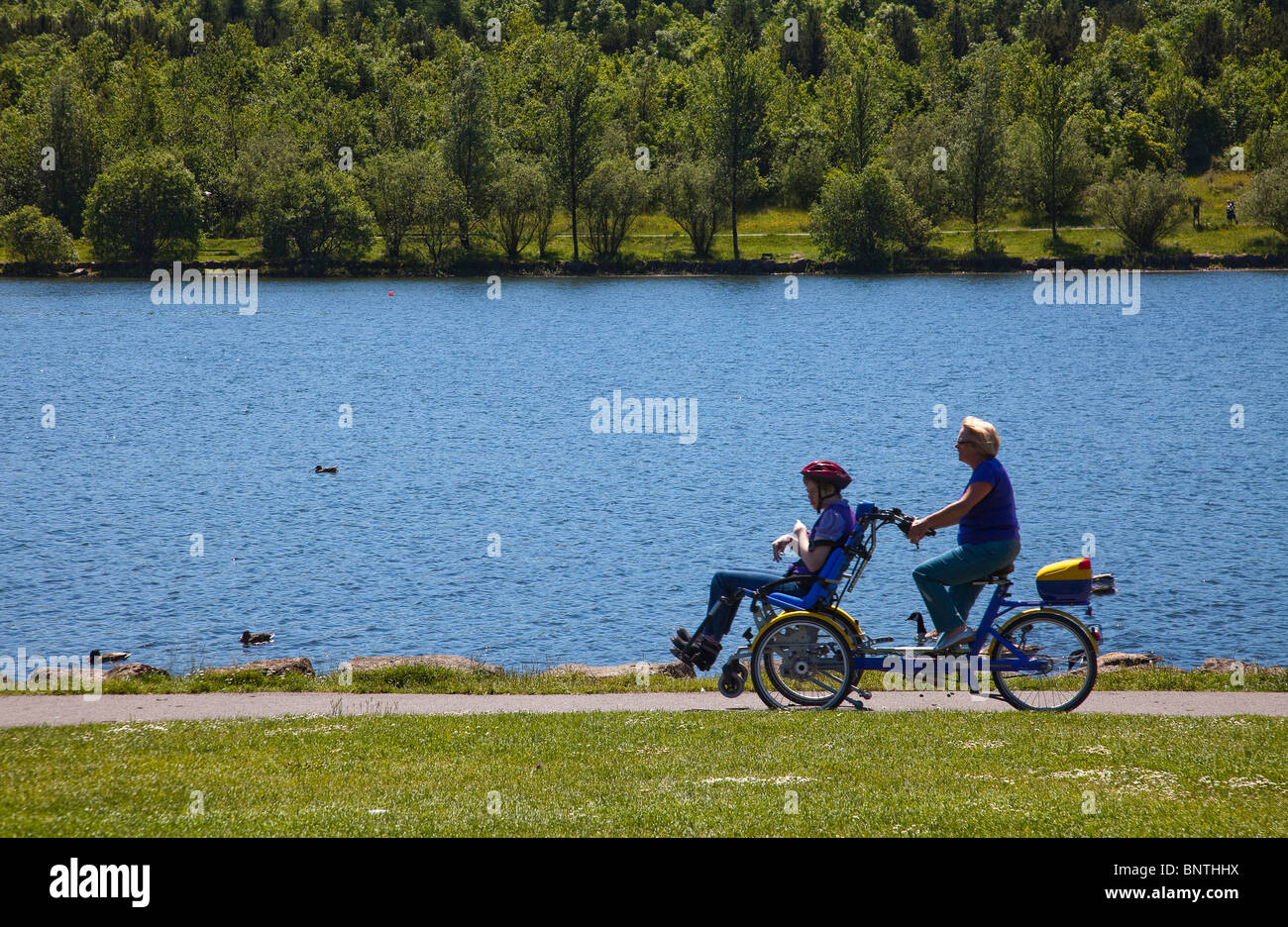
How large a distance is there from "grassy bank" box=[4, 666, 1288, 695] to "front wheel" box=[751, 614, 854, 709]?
70.4 inches

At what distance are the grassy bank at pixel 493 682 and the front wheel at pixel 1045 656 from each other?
2.04 m

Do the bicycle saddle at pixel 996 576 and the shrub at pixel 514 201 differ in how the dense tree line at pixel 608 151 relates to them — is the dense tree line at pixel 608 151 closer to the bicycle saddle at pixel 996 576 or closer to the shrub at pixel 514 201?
the shrub at pixel 514 201

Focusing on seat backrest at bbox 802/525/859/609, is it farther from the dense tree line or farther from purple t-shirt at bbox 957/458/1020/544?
the dense tree line

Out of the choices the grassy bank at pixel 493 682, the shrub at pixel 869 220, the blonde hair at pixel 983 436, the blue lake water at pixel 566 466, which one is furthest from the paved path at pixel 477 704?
the shrub at pixel 869 220

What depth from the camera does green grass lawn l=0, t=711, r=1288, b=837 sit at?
884 centimetres

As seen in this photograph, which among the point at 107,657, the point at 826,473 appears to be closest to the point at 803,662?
the point at 826,473

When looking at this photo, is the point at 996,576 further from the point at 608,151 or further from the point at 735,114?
the point at 608,151

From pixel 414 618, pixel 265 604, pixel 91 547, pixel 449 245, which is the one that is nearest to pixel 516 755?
pixel 414 618

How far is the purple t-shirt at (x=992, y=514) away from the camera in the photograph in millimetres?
12719

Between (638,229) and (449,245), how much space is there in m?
20.4

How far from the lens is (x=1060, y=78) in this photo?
123500mm

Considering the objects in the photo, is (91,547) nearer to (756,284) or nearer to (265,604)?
(265,604)

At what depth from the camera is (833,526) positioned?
13.0 metres

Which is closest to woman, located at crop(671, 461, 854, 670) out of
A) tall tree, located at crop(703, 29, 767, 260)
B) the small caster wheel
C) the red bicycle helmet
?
the red bicycle helmet
